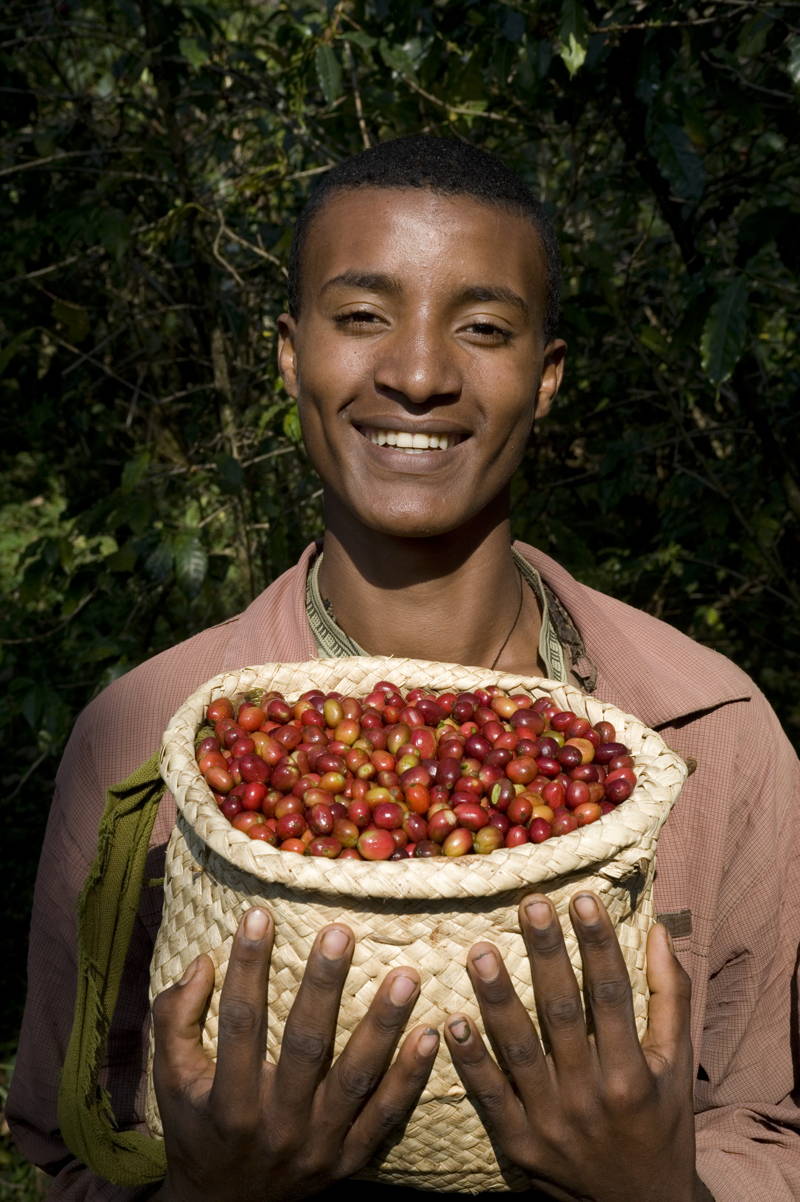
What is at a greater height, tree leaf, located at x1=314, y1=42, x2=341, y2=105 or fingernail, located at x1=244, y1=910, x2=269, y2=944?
tree leaf, located at x1=314, y1=42, x2=341, y2=105

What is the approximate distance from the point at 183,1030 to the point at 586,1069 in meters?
0.46

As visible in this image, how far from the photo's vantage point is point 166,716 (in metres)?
1.85

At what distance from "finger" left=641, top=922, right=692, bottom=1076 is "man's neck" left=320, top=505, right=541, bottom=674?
725 millimetres

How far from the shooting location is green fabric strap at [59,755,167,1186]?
1509 mm

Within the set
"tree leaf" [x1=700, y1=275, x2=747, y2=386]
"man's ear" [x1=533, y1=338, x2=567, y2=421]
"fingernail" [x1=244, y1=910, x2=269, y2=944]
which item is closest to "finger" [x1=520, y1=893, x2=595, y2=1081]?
"fingernail" [x1=244, y1=910, x2=269, y2=944]

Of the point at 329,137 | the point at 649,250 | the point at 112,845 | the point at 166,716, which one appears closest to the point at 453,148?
the point at 166,716

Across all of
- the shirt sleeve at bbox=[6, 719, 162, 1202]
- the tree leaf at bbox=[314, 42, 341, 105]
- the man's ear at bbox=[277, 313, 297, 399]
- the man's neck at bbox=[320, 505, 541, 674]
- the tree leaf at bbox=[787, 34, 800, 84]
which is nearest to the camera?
the shirt sleeve at bbox=[6, 719, 162, 1202]

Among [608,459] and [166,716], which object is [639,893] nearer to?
[166,716]

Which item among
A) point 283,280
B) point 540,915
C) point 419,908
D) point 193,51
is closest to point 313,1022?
point 419,908

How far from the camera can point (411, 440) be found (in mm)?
1782

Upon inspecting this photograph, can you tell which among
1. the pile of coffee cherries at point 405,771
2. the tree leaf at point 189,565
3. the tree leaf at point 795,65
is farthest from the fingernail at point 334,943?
the tree leaf at point 189,565

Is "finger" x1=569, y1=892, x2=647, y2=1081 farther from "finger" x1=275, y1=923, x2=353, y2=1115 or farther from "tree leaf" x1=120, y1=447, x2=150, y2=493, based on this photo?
"tree leaf" x1=120, y1=447, x2=150, y2=493

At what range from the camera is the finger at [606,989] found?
1.24m

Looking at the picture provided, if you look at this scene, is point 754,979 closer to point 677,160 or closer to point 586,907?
point 586,907
